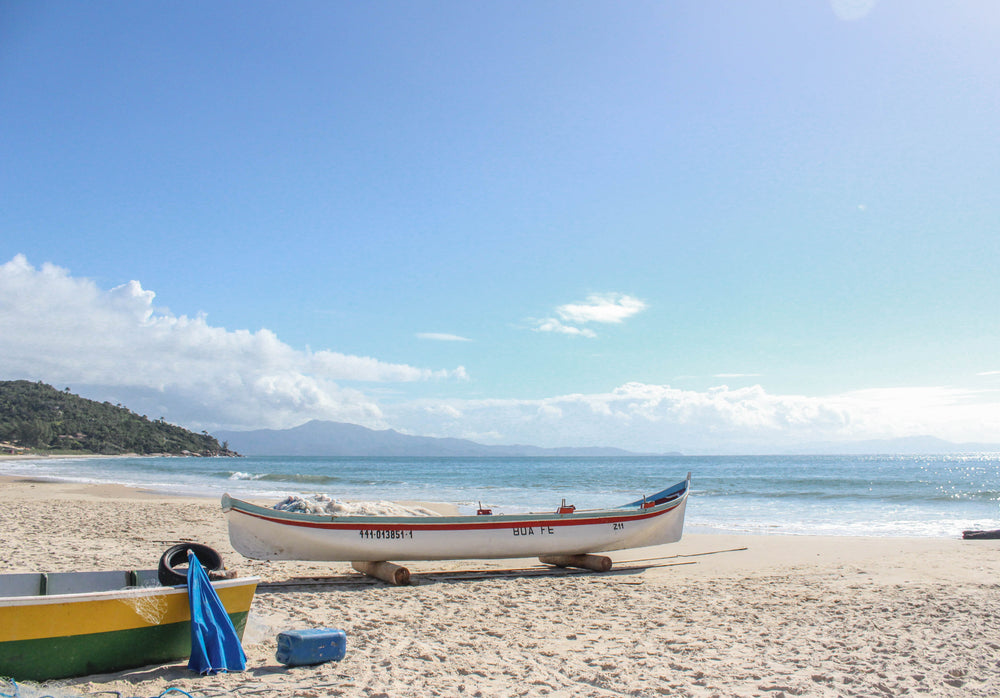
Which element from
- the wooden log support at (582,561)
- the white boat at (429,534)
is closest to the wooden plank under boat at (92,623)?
the white boat at (429,534)

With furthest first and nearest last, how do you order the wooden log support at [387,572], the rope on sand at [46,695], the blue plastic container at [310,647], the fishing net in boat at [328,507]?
1. the fishing net in boat at [328,507]
2. the wooden log support at [387,572]
3. the blue plastic container at [310,647]
4. the rope on sand at [46,695]

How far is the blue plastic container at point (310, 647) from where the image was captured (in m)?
5.31

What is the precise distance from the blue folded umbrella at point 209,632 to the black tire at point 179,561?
25 centimetres

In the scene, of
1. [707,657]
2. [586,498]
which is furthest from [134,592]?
[586,498]

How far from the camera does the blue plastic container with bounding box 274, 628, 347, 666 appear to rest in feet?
17.4

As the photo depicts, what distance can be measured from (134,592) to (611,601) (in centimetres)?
538

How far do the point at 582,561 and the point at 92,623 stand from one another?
723cm

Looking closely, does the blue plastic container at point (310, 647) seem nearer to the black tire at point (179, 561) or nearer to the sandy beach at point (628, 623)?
the sandy beach at point (628, 623)

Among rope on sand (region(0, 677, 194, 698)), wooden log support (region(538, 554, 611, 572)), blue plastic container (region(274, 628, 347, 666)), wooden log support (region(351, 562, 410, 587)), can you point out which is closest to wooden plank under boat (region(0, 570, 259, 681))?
rope on sand (region(0, 677, 194, 698))

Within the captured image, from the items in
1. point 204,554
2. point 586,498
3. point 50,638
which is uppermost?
point 204,554

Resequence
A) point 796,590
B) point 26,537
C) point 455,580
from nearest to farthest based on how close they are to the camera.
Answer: point 796,590 < point 455,580 < point 26,537

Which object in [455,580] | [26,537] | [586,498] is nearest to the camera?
[455,580]

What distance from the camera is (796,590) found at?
883cm

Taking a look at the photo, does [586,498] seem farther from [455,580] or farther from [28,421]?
[28,421]
